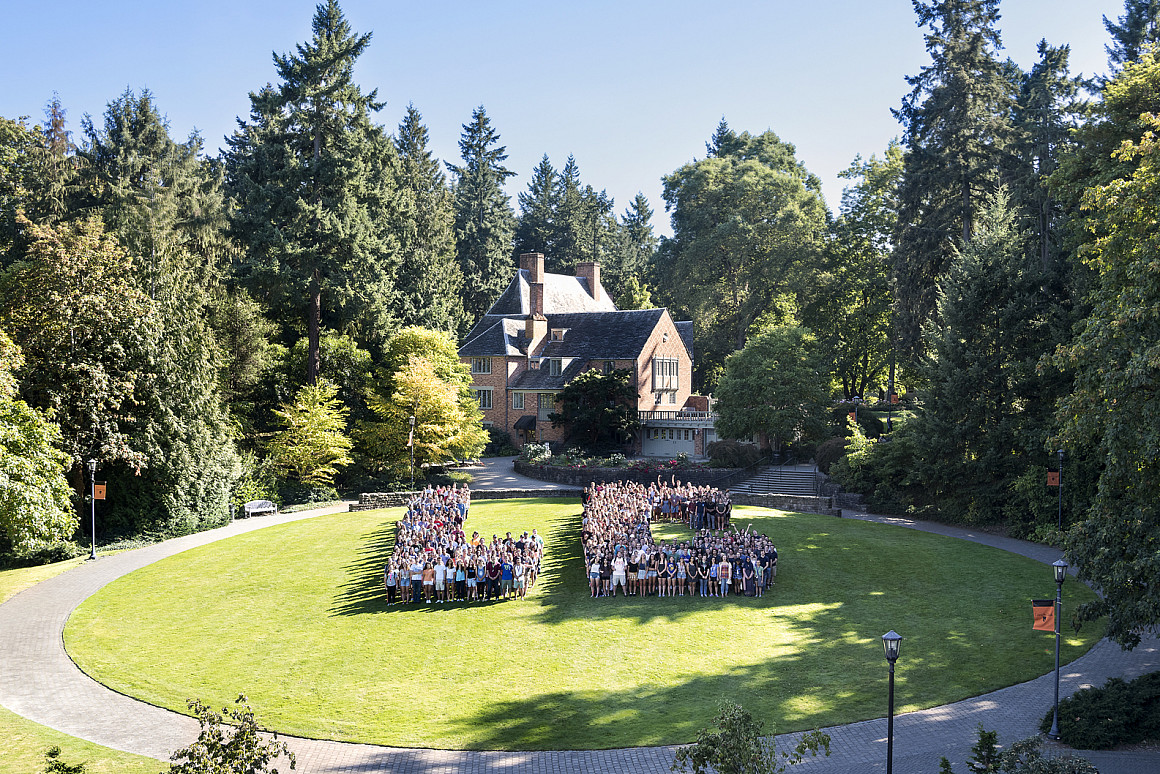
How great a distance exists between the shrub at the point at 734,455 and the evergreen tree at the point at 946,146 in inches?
415

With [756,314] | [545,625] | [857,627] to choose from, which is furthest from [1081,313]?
[756,314]

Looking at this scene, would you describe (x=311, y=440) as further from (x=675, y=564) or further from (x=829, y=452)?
(x=829, y=452)

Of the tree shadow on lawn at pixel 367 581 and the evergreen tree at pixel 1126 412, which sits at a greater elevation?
the evergreen tree at pixel 1126 412

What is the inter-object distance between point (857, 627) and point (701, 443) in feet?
102

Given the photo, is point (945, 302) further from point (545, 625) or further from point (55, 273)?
point (55, 273)

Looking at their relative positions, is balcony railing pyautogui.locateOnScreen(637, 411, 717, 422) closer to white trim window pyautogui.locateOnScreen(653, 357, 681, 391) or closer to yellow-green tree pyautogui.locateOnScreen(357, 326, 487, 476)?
white trim window pyautogui.locateOnScreen(653, 357, 681, 391)

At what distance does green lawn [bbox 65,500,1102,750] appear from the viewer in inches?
566

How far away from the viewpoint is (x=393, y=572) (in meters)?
20.9

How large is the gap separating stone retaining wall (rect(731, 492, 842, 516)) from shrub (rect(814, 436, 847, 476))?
18.7ft

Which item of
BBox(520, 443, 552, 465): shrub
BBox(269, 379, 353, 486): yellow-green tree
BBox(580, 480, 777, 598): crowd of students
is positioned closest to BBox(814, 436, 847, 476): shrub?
BBox(520, 443, 552, 465): shrub

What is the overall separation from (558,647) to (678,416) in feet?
115

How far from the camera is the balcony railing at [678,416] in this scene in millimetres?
50284

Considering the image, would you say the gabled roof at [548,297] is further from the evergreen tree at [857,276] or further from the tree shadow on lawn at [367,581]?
the tree shadow on lawn at [367,581]

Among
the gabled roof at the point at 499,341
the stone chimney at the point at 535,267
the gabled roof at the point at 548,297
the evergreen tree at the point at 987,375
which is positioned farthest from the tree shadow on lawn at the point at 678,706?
the gabled roof at the point at 548,297
